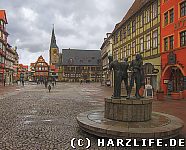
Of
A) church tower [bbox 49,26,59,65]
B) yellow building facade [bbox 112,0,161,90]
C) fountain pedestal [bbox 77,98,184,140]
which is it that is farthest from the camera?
church tower [bbox 49,26,59,65]

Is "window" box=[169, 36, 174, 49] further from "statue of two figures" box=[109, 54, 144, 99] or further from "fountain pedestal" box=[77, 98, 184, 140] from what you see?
"fountain pedestal" box=[77, 98, 184, 140]

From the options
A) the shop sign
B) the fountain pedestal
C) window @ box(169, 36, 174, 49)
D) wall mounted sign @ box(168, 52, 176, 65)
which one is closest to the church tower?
window @ box(169, 36, 174, 49)

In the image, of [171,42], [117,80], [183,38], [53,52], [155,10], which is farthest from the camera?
[53,52]

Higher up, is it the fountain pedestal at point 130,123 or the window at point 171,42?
the window at point 171,42

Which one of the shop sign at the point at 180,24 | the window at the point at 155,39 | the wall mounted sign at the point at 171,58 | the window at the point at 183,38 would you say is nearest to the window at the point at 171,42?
the wall mounted sign at the point at 171,58

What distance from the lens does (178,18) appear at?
2138 centimetres

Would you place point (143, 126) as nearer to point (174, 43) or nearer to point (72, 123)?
point (72, 123)

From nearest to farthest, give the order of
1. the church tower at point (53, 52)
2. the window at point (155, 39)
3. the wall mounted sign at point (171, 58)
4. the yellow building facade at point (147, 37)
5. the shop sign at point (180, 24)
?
the shop sign at point (180, 24)
the wall mounted sign at point (171, 58)
the yellow building facade at point (147, 37)
the window at point (155, 39)
the church tower at point (53, 52)

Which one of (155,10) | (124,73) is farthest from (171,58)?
(124,73)

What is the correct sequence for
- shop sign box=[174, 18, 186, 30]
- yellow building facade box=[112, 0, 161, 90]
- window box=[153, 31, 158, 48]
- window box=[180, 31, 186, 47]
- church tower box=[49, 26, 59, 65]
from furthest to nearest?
church tower box=[49, 26, 59, 65]
window box=[153, 31, 158, 48]
yellow building facade box=[112, 0, 161, 90]
window box=[180, 31, 186, 47]
shop sign box=[174, 18, 186, 30]

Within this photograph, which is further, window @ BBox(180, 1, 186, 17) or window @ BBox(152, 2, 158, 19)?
window @ BBox(152, 2, 158, 19)

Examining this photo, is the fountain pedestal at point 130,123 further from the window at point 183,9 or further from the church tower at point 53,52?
the church tower at point 53,52

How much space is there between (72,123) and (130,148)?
3.80 m

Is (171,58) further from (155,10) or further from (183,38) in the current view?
(155,10)
